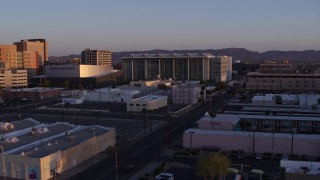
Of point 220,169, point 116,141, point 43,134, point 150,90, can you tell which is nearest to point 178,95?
point 150,90

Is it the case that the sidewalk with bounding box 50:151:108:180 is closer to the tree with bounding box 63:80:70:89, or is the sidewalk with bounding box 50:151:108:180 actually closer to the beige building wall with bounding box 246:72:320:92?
the tree with bounding box 63:80:70:89

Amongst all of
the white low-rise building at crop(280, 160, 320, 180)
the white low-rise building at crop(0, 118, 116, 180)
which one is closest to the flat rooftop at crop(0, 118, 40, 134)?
the white low-rise building at crop(0, 118, 116, 180)

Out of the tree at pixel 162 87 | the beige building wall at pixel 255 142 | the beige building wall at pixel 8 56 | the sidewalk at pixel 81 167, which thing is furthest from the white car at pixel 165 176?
the beige building wall at pixel 8 56

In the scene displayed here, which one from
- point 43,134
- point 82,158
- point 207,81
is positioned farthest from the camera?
point 207,81

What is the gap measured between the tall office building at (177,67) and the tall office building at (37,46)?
13861 millimetres

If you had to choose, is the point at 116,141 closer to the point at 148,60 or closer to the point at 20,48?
the point at 148,60

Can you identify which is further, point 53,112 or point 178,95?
point 178,95

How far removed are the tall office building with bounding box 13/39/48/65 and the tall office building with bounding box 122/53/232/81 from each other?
13.9 meters

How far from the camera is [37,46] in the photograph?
5462 cm

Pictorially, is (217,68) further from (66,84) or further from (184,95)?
(184,95)

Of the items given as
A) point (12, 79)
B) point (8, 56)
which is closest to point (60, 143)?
point (12, 79)

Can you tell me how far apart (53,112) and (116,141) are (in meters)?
8.54

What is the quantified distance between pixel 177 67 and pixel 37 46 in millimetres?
23049

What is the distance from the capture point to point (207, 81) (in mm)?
38875
